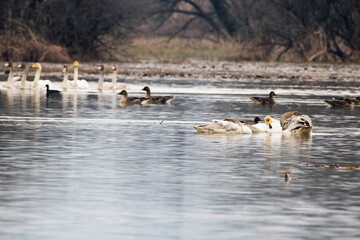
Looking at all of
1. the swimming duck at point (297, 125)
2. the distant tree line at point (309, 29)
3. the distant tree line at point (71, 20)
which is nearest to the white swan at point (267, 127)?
the swimming duck at point (297, 125)

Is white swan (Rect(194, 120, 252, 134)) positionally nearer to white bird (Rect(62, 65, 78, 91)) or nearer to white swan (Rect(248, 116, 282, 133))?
white swan (Rect(248, 116, 282, 133))

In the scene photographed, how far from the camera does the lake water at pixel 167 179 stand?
28.8 feet

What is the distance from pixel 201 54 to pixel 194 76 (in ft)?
80.0

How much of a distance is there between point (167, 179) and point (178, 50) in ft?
196

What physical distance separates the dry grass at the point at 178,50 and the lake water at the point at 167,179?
38.6 m

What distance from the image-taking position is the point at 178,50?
234 ft

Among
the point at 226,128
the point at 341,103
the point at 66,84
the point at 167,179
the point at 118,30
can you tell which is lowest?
the point at 167,179

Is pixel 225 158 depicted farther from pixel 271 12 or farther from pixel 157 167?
pixel 271 12

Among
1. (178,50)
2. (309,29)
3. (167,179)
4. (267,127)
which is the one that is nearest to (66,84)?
(267,127)

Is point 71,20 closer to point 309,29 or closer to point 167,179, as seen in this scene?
point 309,29

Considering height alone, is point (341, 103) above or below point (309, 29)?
below

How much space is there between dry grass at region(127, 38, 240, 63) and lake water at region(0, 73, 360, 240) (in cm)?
3860

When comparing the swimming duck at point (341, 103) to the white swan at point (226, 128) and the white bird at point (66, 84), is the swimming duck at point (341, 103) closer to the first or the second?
the white swan at point (226, 128)

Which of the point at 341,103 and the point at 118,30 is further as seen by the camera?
the point at 118,30
